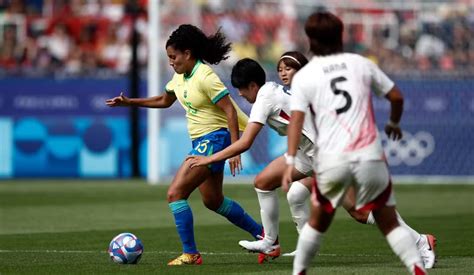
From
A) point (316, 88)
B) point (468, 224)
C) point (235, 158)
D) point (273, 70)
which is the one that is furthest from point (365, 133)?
point (273, 70)

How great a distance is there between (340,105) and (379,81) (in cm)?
37

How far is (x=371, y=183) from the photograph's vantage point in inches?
311

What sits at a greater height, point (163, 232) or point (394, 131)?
point (394, 131)

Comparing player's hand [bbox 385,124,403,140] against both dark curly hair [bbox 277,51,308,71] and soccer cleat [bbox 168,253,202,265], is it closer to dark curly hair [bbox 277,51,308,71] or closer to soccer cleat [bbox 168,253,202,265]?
dark curly hair [bbox 277,51,308,71]

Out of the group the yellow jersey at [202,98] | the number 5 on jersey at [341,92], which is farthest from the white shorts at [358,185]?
the yellow jersey at [202,98]

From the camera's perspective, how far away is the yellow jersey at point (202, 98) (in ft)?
35.7

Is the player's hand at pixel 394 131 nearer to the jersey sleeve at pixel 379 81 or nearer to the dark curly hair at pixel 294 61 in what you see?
the jersey sleeve at pixel 379 81

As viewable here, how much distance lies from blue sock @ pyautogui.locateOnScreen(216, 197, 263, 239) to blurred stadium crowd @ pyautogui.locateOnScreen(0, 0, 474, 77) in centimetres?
1525

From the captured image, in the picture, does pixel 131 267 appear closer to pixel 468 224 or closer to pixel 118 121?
pixel 468 224

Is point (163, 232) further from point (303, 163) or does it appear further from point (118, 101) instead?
point (303, 163)

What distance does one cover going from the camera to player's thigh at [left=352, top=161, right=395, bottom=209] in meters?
7.86

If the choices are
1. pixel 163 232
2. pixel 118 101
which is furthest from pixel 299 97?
pixel 163 232

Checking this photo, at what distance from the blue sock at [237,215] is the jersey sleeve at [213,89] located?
3.58 feet

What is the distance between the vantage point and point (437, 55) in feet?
86.1
